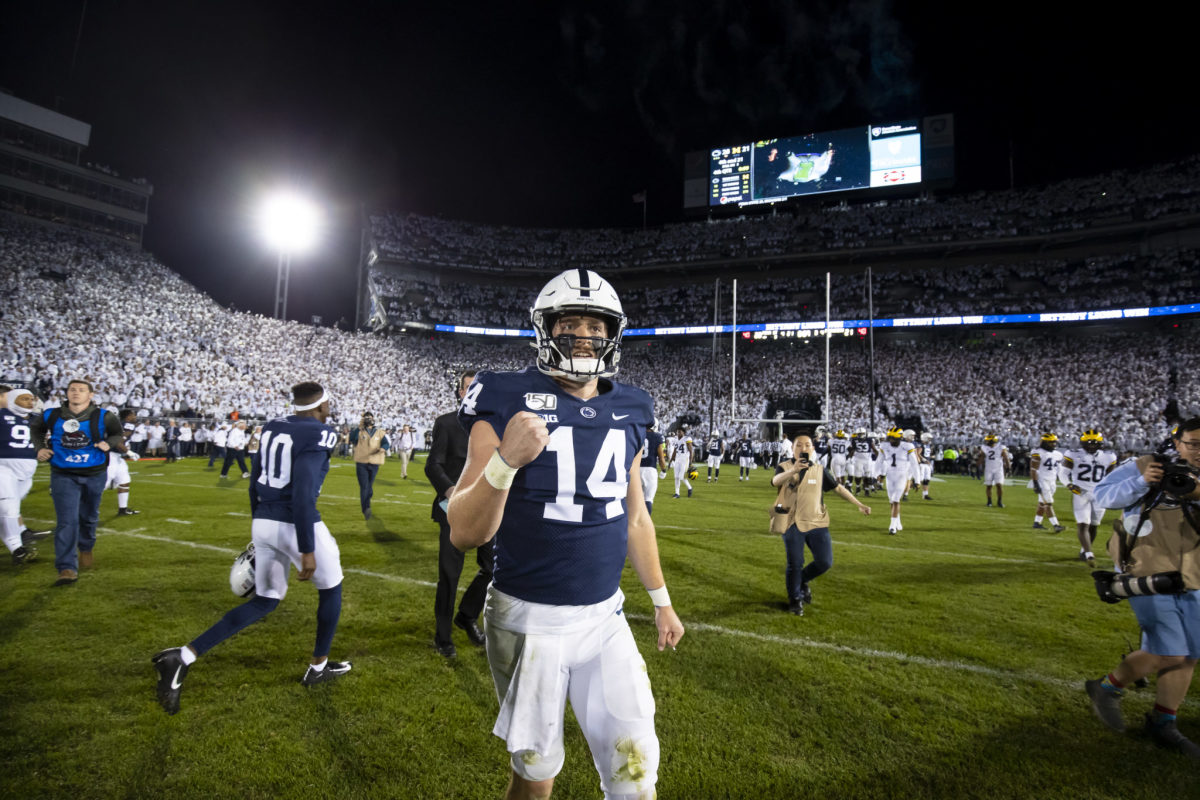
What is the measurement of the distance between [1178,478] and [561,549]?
3731 mm

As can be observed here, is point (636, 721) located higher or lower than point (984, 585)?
higher

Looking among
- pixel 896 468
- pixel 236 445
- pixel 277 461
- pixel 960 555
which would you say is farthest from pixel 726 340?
pixel 277 461

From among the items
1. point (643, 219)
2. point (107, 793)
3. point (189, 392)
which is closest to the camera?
point (107, 793)

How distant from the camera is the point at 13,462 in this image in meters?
6.96

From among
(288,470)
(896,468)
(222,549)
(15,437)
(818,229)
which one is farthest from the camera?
(818,229)

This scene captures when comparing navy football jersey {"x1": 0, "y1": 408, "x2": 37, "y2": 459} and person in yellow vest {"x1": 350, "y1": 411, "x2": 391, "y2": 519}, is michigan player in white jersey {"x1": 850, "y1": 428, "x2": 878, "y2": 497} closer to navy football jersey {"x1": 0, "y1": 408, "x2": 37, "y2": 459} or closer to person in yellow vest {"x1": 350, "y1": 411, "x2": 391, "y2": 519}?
person in yellow vest {"x1": 350, "y1": 411, "x2": 391, "y2": 519}

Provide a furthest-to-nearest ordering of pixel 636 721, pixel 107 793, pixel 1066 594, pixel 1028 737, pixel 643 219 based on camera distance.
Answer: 1. pixel 643 219
2. pixel 1066 594
3. pixel 1028 737
4. pixel 107 793
5. pixel 636 721

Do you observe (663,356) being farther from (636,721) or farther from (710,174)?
(636,721)

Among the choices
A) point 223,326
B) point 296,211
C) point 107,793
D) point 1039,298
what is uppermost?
point 296,211

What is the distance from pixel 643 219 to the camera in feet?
187

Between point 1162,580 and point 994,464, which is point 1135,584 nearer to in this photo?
point 1162,580

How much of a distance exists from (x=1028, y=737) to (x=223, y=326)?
145 ft

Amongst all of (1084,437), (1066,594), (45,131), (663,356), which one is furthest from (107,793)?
(45,131)

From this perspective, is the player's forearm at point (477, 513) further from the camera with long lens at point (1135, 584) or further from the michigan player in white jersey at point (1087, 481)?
the michigan player in white jersey at point (1087, 481)
